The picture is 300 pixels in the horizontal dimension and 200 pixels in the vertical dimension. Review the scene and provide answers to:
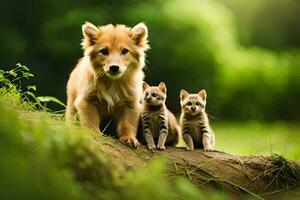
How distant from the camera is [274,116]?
25.8 feet

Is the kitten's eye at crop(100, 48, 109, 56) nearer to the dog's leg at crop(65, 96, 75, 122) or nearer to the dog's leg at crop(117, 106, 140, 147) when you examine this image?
the dog's leg at crop(117, 106, 140, 147)

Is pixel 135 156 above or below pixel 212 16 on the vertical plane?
below

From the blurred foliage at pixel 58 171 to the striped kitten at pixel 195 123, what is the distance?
2.50m

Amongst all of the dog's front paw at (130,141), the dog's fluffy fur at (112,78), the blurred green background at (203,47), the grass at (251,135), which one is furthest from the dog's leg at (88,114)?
the blurred green background at (203,47)

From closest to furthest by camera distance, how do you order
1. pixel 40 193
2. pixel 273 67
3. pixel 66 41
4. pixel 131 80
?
A: pixel 40 193 < pixel 131 80 < pixel 66 41 < pixel 273 67

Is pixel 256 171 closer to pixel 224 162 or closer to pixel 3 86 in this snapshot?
pixel 224 162

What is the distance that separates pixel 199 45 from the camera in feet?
25.7

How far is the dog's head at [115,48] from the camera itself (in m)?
4.34

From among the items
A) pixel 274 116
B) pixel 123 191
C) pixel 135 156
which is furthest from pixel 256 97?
pixel 123 191

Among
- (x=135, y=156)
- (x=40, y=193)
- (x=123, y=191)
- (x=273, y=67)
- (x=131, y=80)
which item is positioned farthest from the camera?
(x=273, y=67)

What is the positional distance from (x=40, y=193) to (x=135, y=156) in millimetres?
2354

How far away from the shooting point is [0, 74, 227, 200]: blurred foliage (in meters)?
1.58

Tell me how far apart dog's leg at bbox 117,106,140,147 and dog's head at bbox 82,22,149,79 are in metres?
0.25

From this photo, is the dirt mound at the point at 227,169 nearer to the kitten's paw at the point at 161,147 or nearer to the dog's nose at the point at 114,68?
the kitten's paw at the point at 161,147
